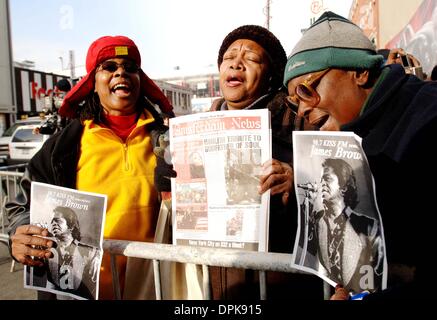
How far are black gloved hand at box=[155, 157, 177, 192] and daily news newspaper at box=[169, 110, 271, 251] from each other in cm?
13

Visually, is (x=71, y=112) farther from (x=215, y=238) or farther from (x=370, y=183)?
(x=370, y=183)

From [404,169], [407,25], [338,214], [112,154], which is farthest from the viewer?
[407,25]

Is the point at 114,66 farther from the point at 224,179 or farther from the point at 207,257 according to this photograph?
the point at 207,257

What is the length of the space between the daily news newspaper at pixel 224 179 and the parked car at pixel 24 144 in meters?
10.3

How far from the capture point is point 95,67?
1.98 m

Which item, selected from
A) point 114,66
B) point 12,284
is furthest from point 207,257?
point 12,284

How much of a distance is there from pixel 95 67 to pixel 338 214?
5.11 ft

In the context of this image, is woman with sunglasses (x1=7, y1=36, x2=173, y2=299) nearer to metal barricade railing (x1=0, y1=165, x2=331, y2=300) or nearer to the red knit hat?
the red knit hat

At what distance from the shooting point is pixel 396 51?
7.90 feet

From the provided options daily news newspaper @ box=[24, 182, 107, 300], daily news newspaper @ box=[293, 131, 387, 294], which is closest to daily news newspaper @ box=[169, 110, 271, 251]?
daily news newspaper @ box=[293, 131, 387, 294]

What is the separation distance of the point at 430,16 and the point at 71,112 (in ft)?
16.9

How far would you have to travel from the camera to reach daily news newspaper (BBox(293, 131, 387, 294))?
104cm

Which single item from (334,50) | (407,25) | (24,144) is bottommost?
(24,144)
